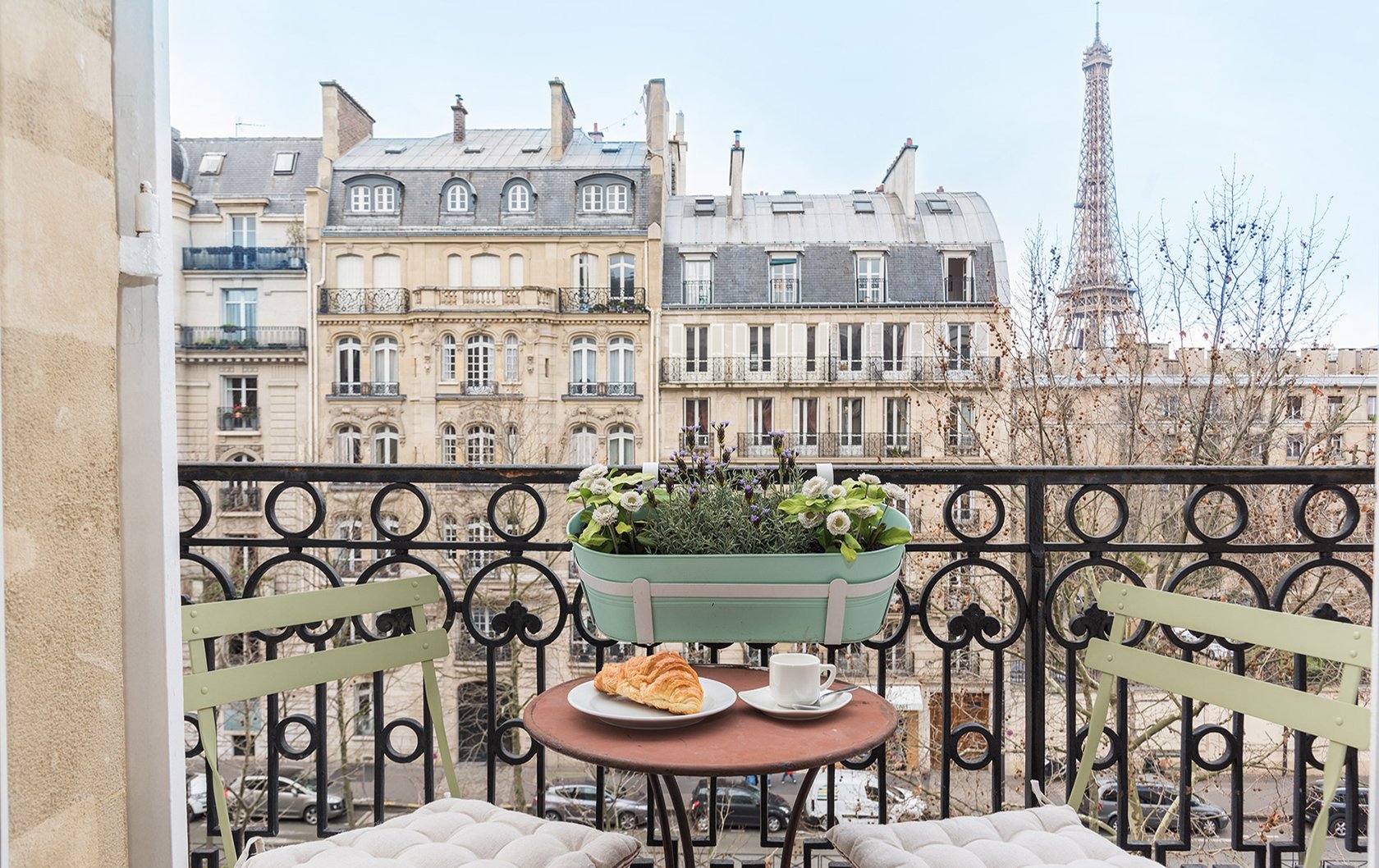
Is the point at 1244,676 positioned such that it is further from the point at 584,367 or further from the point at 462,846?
the point at 584,367

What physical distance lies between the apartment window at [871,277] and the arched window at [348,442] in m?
7.75

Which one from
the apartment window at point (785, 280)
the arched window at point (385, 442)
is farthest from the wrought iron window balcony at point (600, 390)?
the arched window at point (385, 442)

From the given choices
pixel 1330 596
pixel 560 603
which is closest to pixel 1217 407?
pixel 1330 596

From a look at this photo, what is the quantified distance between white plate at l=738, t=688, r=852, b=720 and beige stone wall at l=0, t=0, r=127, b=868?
70 cm

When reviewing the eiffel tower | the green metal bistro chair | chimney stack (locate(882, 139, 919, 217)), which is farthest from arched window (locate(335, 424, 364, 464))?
the green metal bistro chair

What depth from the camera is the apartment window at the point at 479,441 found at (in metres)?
13.0

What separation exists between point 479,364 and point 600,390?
189 centimetres

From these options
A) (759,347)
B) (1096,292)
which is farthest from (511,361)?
(1096,292)

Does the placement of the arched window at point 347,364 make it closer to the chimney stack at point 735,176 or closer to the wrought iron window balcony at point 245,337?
the wrought iron window balcony at point 245,337

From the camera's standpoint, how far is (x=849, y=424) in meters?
11.7

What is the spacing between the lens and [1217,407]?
216 inches

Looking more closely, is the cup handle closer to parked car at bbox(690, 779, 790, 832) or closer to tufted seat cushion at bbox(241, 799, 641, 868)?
tufted seat cushion at bbox(241, 799, 641, 868)

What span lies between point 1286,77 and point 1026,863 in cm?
815

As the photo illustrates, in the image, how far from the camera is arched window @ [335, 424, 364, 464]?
13156 millimetres
